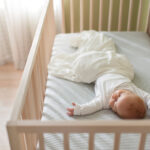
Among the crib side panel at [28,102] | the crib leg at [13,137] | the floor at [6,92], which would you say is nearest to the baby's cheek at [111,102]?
the crib side panel at [28,102]

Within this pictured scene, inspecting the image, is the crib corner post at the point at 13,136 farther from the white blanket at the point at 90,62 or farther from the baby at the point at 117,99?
the white blanket at the point at 90,62

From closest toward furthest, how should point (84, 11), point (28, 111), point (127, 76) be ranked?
1. point (28, 111)
2. point (127, 76)
3. point (84, 11)

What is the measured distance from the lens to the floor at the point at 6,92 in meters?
1.78

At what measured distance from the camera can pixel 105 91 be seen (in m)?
1.29

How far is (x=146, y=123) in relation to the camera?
78cm

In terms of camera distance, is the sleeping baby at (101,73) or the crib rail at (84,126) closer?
the crib rail at (84,126)

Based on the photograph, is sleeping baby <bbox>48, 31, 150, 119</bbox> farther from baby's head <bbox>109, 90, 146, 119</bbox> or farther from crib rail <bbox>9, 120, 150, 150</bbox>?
crib rail <bbox>9, 120, 150, 150</bbox>

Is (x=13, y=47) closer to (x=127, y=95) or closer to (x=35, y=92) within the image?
(x=35, y=92)

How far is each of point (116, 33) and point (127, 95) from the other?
956 millimetres

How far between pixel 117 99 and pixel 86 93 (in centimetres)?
23

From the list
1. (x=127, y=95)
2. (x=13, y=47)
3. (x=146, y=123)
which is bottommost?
(x=13, y=47)

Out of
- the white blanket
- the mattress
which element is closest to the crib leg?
the mattress

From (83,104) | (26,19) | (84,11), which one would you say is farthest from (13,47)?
(83,104)

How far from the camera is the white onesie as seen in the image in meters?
1.21
